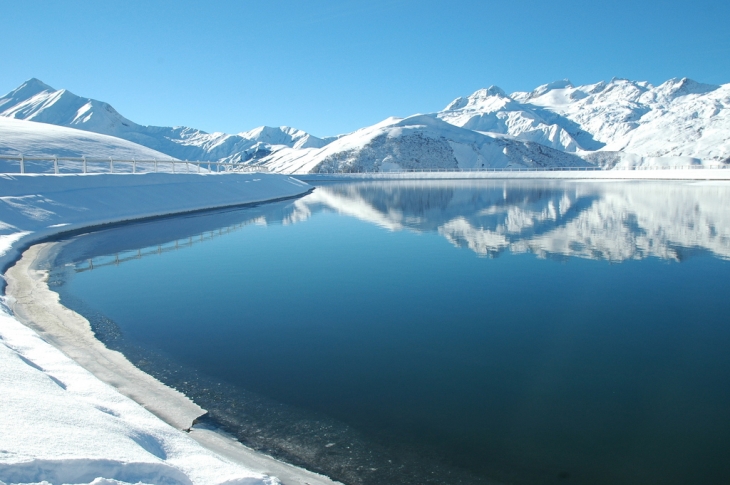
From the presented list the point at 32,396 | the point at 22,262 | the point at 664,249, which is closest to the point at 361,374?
the point at 32,396

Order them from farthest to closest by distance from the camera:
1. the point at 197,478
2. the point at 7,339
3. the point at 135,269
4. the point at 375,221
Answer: the point at 375,221
the point at 135,269
the point at 7,339
the point at 197,478

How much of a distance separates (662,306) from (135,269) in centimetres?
1200

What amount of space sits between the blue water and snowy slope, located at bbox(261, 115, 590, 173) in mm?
115496

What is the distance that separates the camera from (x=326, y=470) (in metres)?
4.76

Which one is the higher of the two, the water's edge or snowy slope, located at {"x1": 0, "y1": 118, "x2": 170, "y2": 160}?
snowy slope, located at {"x1": 0, "y1": 118, "x2": 170, "y2": 160}

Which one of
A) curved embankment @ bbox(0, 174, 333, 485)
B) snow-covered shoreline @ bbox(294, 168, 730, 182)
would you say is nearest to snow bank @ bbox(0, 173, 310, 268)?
curved embankment @ bbox(0, 174, 333, 485)

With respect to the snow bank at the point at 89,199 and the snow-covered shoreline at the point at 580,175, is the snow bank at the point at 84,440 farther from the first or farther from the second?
the snow-covered shoreline at the point at 580,175

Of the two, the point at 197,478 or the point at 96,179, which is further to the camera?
the point at 96,179

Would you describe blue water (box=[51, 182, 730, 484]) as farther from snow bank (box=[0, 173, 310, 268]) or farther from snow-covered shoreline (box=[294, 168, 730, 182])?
snow-covered shoreline (box=[294, 168, 730, 182])

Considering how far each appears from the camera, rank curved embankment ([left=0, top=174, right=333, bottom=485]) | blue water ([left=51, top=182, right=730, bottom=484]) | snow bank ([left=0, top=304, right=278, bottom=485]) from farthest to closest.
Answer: blue water ([left=51, top=182, right=730, bottom=484]) < curved embankment ([left=0, top=174, right=333, bottom=485]) < snow bank ([left=0, top=304, right=278, bottom=485])

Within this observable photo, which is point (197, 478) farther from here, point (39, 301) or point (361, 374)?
point (39, 301)

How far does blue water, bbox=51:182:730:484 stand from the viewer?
5141 millimetres

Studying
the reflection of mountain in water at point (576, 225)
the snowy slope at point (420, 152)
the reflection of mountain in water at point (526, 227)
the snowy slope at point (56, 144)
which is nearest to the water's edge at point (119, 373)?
the reflection of mountain in water at point (526, 227)

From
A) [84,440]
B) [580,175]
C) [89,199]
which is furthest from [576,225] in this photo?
[580,175]
